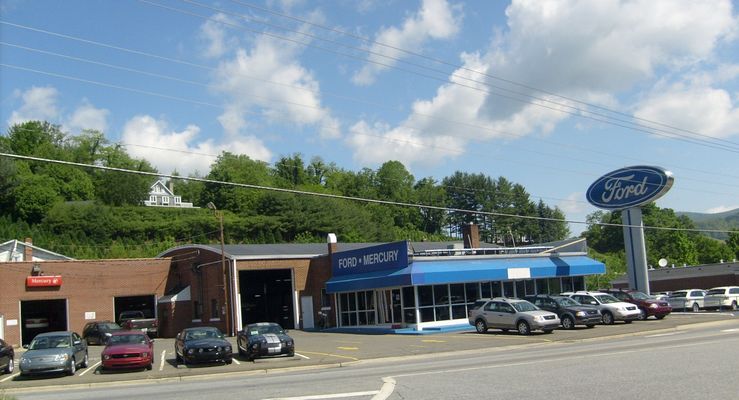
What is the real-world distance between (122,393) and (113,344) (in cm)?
789

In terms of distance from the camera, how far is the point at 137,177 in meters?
111

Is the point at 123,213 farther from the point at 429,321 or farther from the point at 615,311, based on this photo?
the point at 615,311

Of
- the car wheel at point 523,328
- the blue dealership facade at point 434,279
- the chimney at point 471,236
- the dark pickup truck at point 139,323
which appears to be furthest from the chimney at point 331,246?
the car wheel at point 523,328

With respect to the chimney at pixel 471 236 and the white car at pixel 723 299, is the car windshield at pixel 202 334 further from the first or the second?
the white car at pixel 723 299

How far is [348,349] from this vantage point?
96.4 feet

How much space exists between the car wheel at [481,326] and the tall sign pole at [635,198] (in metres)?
17.4

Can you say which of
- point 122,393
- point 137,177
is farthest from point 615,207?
point 137,177

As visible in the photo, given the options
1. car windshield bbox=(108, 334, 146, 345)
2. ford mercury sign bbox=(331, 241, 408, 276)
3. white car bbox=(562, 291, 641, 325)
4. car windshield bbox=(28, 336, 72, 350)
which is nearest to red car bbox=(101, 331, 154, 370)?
car windshield bbox=(108, 334, 146, 345)

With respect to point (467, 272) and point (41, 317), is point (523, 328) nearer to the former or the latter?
point (467, 272)

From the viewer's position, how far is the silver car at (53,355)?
886 inches

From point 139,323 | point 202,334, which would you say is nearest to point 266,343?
point 202,334

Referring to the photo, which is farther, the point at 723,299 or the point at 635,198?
the point at 635,198

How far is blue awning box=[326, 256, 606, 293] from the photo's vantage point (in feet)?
123

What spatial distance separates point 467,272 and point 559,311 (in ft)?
20.7
